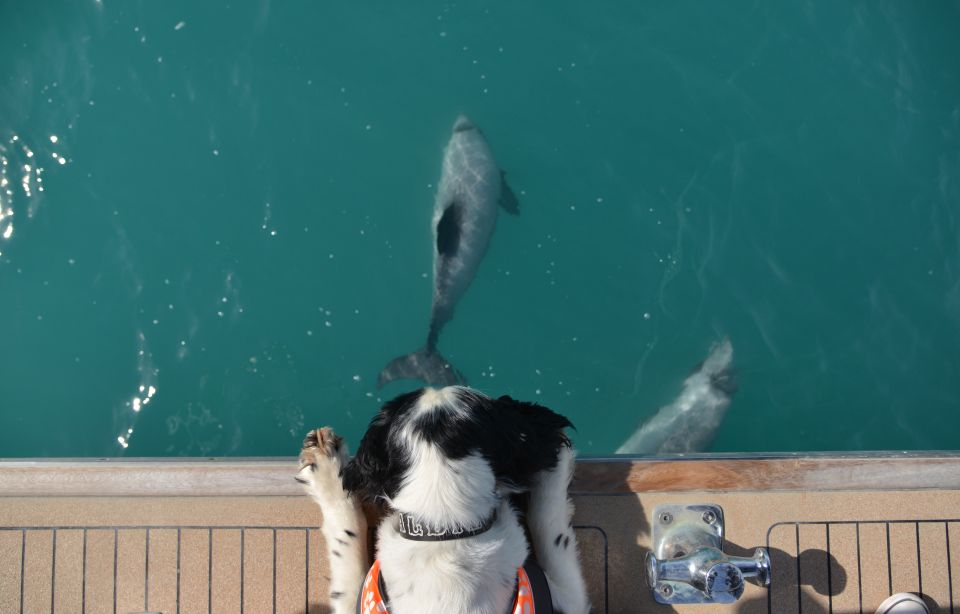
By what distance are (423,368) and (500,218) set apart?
1.64 meters

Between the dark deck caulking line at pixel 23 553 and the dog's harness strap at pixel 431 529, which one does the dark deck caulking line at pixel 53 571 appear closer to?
the dark deck caulking line at pixel 23 553

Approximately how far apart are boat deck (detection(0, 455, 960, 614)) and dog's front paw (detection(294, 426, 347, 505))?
29.9 inches

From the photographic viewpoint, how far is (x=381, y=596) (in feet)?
11.1

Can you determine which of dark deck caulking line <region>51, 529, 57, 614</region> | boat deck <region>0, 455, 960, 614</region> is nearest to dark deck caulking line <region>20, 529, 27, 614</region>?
boat deck <region>0, 455, 960, 614</region>

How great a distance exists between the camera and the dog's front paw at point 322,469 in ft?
12.6

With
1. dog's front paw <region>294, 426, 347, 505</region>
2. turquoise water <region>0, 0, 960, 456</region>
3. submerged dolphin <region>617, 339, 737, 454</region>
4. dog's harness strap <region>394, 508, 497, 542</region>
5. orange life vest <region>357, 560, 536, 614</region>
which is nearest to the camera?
dog's harness strap <region>394, 508, 497, 542</region>

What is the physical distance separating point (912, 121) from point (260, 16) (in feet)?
22.0

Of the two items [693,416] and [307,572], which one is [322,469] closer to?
[307,572]

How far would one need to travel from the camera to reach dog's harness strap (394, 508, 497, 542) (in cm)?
307

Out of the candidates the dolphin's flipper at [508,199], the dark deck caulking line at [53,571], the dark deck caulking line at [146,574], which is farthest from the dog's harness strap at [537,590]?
the dolphin's flipper at [508,199]

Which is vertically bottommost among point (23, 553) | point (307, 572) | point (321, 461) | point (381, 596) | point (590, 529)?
point (381, 596)

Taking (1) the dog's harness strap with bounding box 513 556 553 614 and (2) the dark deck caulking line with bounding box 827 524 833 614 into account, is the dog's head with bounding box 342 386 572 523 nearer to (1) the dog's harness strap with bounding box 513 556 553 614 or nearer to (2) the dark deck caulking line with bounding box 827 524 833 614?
(1) the dog's harness strap with bounding box 513 556 553 614

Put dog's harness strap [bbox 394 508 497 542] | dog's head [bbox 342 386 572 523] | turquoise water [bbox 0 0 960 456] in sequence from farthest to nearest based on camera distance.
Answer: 1. turquoise water [bbox 0 0 960 456]
2. dog's harness strap [bbox 394 508 497 542]
3. dog's head [bbox 342 386 572 523]

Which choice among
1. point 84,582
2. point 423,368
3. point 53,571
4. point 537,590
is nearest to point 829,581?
point 537,590
